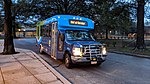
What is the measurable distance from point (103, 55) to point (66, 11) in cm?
2610

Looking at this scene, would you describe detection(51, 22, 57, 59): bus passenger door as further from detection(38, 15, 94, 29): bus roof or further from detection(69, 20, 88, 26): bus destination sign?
detection(69, 20, 88, 26): bus destination sign

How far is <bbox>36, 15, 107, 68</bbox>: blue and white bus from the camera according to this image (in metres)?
10.3

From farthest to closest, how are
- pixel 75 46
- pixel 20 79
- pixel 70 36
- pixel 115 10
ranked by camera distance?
pixel 115 10, pixel 70 36, pixel 75 46, pixel 20 79

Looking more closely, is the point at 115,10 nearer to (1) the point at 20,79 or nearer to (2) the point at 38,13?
(2) the point at 38,13

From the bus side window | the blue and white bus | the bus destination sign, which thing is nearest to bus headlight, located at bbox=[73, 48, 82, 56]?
the blue and white bus

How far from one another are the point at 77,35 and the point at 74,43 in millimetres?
1315

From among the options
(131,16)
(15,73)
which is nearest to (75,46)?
(15,73)

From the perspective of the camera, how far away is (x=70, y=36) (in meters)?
11.6

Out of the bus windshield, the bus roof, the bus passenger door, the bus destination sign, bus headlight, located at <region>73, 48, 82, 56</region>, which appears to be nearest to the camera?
bus headlight, located at <region>73, 48, 82, 56</region>

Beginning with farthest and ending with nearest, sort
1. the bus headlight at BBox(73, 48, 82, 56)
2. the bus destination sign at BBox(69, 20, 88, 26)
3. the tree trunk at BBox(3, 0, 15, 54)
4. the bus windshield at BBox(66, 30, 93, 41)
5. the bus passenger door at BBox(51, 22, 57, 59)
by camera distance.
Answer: the tree trunk at BBox(3, 0, 15, 54)
the bus passenger door at BBox(51, 22, 57, 59)
the bus destination sign at BBox(69, 20, 88, 26)
the bus windshield at BBox(66, 30, 93, 41)
the bus headlight at BBox(73, 48, 82, 56)

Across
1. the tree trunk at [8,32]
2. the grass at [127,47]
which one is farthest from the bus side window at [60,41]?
the grass at [127,47]

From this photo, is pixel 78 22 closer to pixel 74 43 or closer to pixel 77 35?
pixel 77 35

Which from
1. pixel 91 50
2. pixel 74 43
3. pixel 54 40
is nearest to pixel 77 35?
pixel 74 43

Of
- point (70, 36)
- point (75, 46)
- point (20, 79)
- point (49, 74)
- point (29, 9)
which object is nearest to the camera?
point (20, 79)
